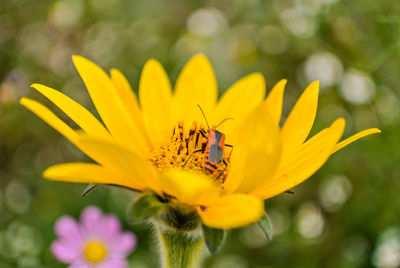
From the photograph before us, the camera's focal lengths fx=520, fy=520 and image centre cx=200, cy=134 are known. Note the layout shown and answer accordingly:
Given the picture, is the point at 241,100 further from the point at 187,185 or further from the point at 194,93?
the point at 187,185

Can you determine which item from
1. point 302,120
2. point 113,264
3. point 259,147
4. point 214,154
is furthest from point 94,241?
point 259,147

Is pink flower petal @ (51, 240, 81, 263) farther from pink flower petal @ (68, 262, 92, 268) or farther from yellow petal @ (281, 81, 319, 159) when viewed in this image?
yellow petal @ (281, 81, 319, 159)

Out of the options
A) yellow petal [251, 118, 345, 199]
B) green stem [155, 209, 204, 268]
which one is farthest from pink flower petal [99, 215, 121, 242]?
yellow petal [251, 118, 345, 199]

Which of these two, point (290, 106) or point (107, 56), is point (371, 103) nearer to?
point (290, 106)

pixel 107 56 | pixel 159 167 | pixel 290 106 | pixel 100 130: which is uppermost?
pixel 100 130

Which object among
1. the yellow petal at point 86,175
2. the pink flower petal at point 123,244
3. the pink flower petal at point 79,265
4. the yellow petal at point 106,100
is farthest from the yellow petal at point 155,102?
the pink flower petal at point 79,265

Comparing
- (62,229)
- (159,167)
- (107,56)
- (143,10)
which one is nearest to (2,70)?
(107,56)
